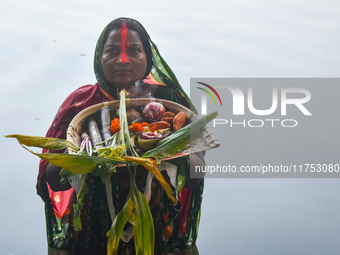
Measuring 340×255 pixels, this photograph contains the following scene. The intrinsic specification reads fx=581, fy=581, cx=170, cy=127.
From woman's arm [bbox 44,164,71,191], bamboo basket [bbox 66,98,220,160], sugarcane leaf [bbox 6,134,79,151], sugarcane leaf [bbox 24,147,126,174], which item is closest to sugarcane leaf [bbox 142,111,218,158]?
bamboo basket [bbox 66,98,220,160]

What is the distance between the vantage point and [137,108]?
1929mm

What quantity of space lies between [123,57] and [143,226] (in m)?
0.58

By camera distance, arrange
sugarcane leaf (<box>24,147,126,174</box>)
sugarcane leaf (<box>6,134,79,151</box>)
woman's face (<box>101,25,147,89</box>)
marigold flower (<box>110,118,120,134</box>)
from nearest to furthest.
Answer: sugarcane leaf (<box>24,147,126,174</box>) < sugarcane leaf (<box>6,134,79,151</box>) < marigold flower (<box>110,118,120,134</box>) < woman's face (<box>101,25,147,89</box>)

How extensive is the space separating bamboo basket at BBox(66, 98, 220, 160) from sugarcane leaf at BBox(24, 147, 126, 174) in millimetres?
100

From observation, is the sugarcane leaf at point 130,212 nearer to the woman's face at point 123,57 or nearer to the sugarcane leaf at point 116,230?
the sugarcane leaf at point 116,230

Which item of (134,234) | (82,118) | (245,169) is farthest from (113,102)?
(245,169)

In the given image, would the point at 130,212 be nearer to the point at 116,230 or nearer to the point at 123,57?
the point at 116,230

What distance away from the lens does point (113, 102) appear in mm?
1918

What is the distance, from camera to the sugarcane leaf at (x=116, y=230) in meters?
1.68

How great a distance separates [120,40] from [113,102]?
0.21 m

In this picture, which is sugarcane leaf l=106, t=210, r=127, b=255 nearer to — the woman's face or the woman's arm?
the woman's arm

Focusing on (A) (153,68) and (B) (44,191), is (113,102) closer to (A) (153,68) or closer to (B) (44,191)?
(A) (153,68)

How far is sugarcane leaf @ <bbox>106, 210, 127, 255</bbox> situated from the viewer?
1676 millimetres

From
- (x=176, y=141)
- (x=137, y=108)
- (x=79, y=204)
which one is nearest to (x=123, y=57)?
(x=137, y=108)
